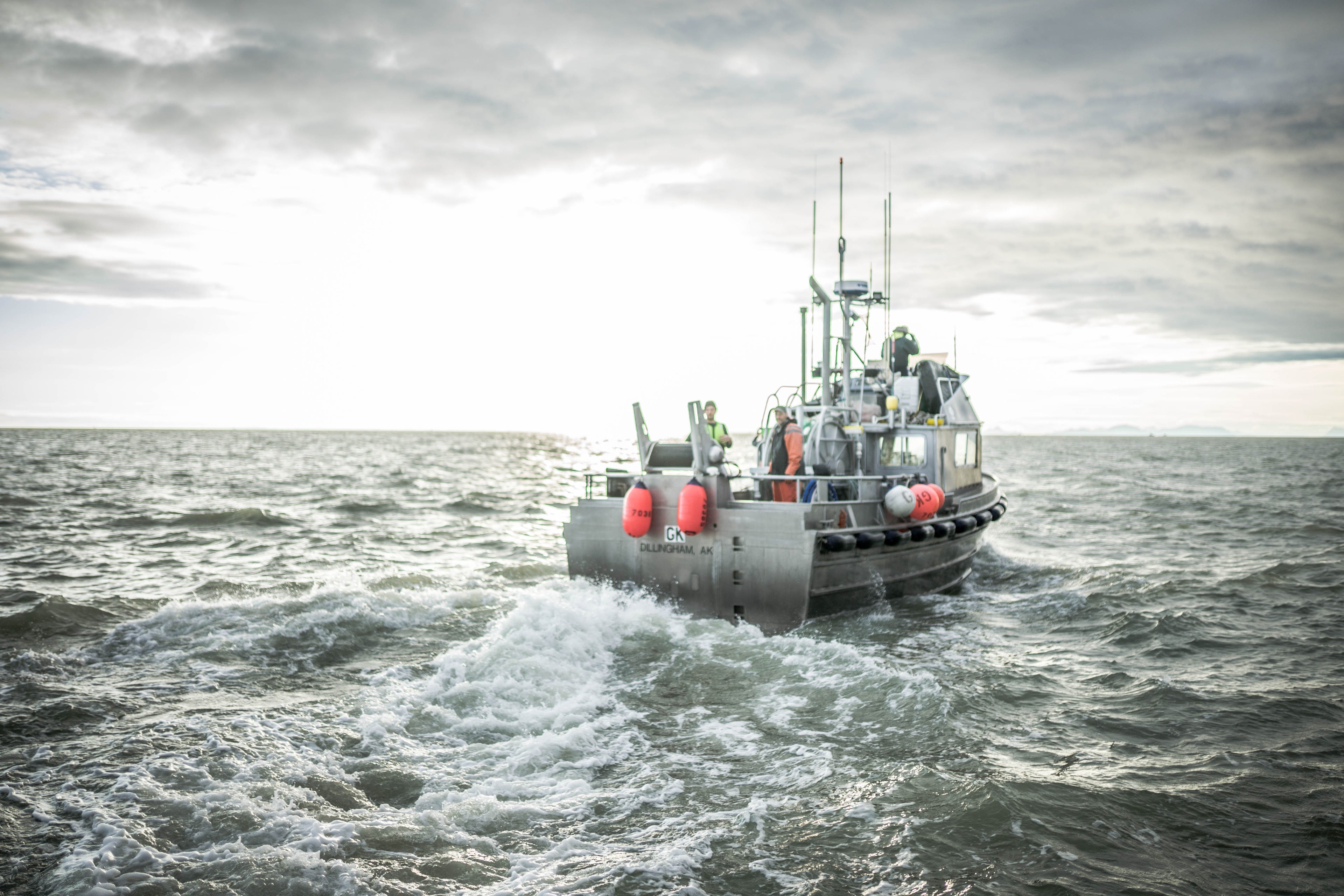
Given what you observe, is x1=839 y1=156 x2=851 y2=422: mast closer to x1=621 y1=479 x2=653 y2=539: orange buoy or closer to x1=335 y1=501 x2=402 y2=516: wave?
x1=621 y1=479 x2=653 y2=539: orange buoy

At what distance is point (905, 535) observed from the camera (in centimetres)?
1046

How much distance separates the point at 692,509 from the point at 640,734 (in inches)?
133

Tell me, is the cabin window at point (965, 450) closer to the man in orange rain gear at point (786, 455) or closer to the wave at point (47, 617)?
the man in orange rain gear at point (786, 455)

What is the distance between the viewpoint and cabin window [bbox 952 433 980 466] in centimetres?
1381

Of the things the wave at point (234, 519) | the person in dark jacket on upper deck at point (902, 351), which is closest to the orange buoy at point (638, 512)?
the person in dark jacket on upper deck at point (902, 351)

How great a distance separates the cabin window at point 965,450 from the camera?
45.3ft

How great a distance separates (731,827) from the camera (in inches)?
189

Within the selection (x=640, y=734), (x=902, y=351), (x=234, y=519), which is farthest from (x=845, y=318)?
(x=234, y=519)

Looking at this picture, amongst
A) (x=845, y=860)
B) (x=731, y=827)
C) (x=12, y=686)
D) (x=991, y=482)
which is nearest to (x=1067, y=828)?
(x=845, y=860)

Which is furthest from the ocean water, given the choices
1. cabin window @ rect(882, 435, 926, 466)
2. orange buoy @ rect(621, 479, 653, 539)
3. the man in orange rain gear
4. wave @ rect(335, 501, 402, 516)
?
wave @ rect(335, 501, 402, 516)

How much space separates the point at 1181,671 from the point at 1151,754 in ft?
9.13

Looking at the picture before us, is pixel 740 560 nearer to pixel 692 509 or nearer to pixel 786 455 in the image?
pixel 692 509

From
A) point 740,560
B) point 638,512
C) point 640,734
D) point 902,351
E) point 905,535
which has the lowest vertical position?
point 640,734

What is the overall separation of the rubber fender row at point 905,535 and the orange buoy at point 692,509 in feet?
4.83
